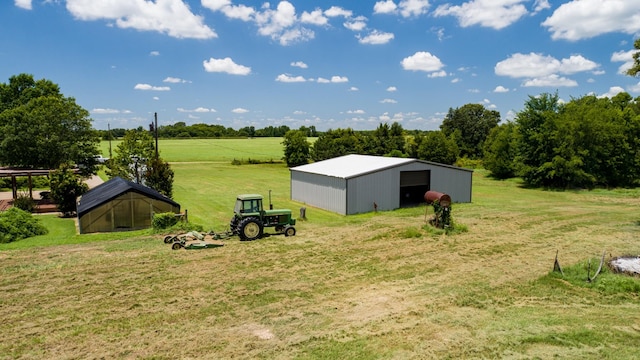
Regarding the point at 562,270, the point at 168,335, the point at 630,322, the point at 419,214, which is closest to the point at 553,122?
the point at 419,214

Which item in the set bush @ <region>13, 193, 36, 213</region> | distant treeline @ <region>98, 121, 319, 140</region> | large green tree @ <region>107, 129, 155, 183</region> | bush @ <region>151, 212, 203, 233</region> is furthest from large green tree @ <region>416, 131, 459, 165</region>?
distant treeline @ <region>98, 121, 319, 140</region>

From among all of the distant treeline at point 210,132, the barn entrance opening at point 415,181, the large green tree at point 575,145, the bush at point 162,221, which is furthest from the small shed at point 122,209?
the distant treeline at point 210,132

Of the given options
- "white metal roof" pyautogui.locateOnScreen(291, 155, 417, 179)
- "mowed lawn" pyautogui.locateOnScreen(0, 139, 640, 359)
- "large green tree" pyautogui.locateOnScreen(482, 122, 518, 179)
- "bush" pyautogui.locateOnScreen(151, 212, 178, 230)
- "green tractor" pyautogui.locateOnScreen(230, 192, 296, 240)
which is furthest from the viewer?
"large green tree" pyautogui.locateOnScreen(482, 122, 518, 179)

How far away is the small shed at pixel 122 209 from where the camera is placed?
2223cm

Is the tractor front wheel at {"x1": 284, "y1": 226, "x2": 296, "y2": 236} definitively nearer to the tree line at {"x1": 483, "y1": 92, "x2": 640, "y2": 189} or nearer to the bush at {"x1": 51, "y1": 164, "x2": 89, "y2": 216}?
the bush at {"x1": 51, "y1": 164, "x2": 89, "y2": 216}

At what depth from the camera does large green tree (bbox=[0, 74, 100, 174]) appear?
36344mm

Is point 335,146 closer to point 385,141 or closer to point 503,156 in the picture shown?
point 385,141

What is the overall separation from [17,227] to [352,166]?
2100 cm

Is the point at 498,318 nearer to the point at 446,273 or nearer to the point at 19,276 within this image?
the point at 446,273

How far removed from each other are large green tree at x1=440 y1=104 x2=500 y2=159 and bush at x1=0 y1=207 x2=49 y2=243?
241ft

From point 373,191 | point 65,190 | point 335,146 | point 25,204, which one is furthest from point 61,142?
point 335,146

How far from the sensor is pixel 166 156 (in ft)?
288

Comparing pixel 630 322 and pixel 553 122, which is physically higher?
pixel 553 122

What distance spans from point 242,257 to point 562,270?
11941 mm
